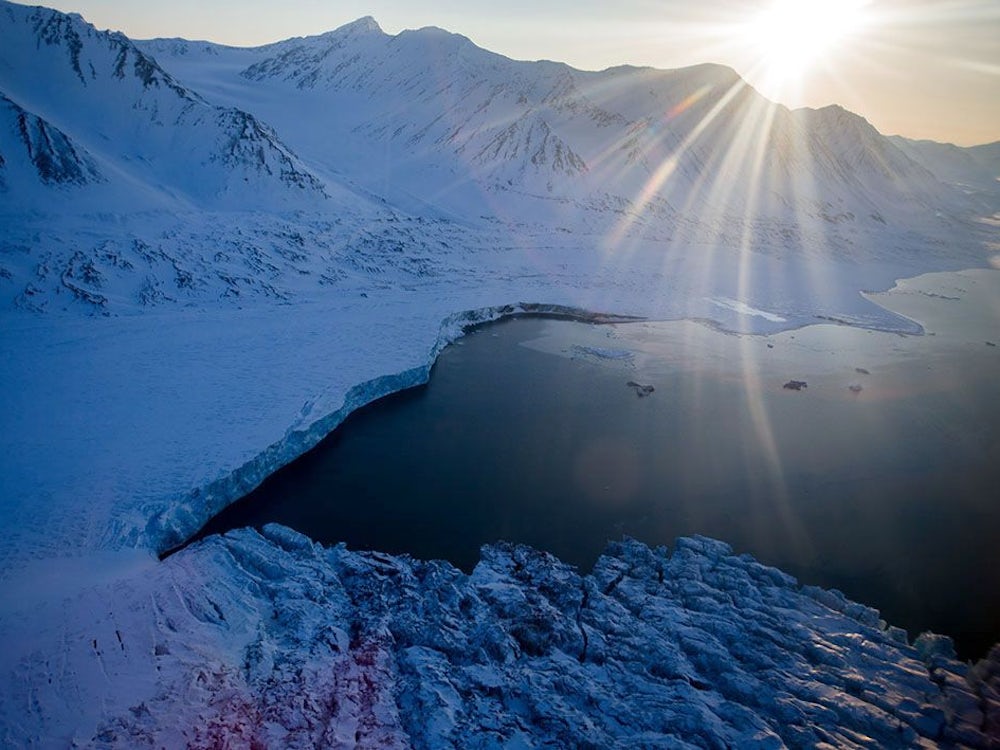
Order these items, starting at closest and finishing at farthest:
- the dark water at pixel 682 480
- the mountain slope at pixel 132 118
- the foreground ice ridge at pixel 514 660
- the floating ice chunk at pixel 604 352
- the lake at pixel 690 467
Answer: the foreground ice ridge at pixel 514 660
the dark water at pixel 682 480
the lake at pixel 690 467
the floating ice chunk at pixel 604 352
the mountain slope at pixel 132 118

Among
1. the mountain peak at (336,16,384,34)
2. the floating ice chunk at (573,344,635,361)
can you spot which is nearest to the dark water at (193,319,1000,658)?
the floating ice chunk at (573,344,635,361)

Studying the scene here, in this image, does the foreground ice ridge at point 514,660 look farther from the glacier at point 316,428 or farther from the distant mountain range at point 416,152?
the distant mountain range at point 416,152

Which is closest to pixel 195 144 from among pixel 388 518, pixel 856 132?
pixel 388 518

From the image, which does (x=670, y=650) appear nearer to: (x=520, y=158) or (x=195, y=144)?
(x=195, y=144)

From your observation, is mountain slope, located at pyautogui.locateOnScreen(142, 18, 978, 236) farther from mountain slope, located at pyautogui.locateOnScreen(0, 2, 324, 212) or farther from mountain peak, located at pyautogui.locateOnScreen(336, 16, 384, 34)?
mountain slope, located at pyautogui.locateOnScreen(0, 2, 324, 212)

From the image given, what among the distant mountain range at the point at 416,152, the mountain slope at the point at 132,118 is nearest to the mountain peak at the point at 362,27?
the distant mountain range at the point at 416,152

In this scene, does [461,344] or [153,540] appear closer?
[153,540]
